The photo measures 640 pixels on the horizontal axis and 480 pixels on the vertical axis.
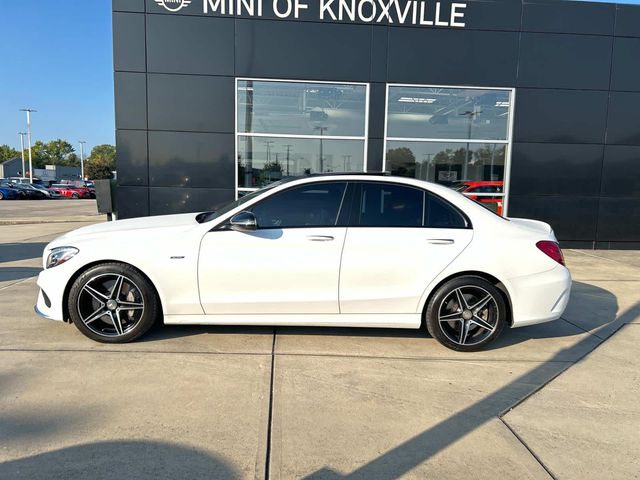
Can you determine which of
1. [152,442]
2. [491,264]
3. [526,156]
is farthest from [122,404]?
[526,156]

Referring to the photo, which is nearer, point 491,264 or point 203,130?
point 491,264

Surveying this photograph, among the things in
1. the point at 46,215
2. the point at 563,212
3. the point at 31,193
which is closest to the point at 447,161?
the point at 563,212

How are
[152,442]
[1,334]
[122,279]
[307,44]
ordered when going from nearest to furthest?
[152,442] → [122,279] → [1,334] → [307,44]

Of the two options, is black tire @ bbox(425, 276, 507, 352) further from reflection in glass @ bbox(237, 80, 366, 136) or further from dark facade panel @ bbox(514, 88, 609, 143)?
dark facade panel @ bbox(514, 88, 609, 143)

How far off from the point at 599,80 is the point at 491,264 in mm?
8465

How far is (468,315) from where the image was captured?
439 centimetres

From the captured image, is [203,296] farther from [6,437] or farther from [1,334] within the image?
[1,334]

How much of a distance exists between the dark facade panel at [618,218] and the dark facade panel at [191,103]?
8.67 meters

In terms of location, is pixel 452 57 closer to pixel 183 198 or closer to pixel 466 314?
pixel 183 198

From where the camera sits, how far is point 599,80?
10.3m

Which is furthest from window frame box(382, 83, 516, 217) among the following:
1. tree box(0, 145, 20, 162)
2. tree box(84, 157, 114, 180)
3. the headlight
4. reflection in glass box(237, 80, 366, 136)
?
tree box(0, 145, 20, 162)

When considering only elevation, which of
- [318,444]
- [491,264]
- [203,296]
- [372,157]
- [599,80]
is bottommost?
[318,444]

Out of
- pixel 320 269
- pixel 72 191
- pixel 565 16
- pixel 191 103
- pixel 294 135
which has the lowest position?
pixel 72 191

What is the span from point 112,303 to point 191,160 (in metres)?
6.20
